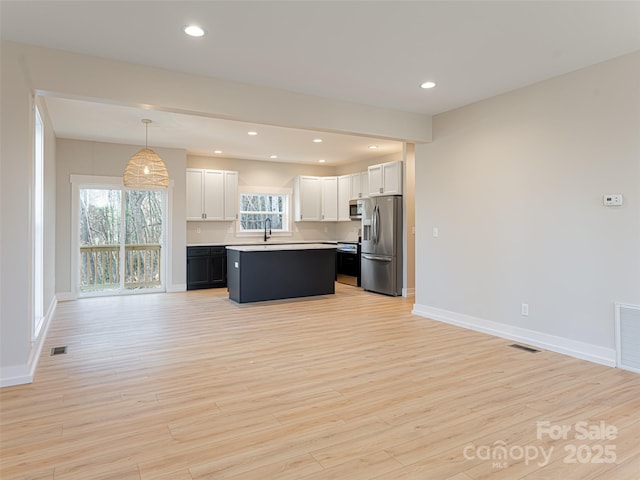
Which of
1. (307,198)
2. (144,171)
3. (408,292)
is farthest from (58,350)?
(307,198)

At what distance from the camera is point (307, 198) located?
9289 mm

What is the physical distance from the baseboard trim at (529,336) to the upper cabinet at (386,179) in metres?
2.38

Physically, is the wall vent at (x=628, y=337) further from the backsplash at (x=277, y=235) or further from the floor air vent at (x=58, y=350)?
the backsplash at (x=277, y=235)

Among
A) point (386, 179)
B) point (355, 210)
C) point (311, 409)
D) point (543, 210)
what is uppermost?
point (386, 179)

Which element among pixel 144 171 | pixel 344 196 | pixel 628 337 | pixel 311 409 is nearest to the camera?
pixel 311 409

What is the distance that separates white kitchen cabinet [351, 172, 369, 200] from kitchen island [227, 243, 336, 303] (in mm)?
1946

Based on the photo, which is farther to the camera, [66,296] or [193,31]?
[66,296]

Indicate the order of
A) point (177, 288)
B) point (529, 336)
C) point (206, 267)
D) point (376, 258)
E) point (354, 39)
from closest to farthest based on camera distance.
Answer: point (354, 39) → point (529, 336) → point (376, 258) → point (177, 288) → point (206, 267)

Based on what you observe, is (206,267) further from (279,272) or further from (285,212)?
(285,212)

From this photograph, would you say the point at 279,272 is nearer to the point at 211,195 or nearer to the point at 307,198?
the point at 211,195

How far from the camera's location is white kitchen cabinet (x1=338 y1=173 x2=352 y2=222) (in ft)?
29.6

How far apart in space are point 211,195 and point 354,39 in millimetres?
5826

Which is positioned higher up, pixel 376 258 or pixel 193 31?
pixel 193 31

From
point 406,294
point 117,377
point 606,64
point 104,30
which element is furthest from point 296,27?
point 406,294
